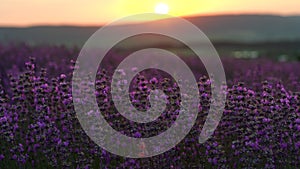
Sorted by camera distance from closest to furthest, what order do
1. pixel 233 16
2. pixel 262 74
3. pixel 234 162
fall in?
pixel 234 162, pixel 262 74, pixel 233 16

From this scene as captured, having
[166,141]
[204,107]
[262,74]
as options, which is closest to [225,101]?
[204,107]

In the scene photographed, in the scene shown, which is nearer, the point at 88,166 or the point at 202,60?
the point at 88,166

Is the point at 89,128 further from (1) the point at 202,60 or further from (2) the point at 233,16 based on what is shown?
(2) the point at 233,16

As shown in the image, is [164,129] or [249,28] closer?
[164,129]

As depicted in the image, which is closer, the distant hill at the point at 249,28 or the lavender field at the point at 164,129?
the lavender field at the point at 164,129

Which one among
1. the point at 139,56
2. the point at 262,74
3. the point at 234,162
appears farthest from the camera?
the point at 139,56

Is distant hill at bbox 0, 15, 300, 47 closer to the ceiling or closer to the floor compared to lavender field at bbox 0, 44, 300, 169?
closer to the ceiling

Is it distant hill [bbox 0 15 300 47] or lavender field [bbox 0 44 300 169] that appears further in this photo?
distant hill [bbox 0 15 300 47]

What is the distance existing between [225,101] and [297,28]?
98282 mm

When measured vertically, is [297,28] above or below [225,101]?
above

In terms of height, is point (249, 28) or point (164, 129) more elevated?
point (249, 28)

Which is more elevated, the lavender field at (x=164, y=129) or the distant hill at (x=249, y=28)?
the distant hill at (x=249, y=28)

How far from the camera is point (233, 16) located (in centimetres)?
9419

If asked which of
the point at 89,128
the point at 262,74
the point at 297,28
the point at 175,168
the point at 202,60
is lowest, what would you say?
the point at 175,168
